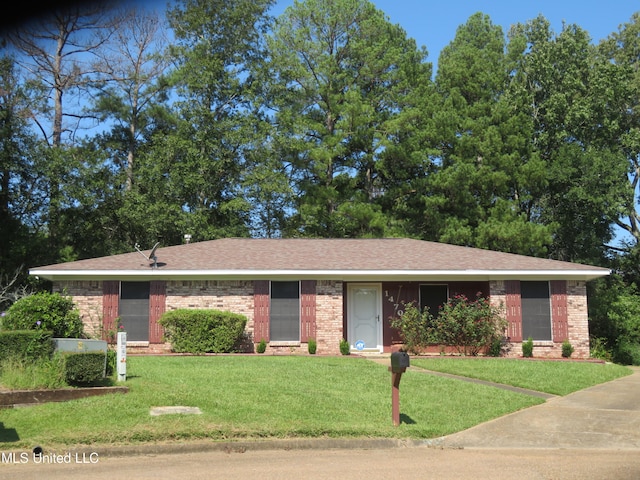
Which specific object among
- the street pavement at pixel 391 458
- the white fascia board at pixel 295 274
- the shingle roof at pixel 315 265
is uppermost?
the shingle roof at pixel 315 265

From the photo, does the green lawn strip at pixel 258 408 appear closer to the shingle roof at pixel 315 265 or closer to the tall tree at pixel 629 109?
the shingle roof at pixel 315 265

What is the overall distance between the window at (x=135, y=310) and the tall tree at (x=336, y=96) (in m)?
13.5

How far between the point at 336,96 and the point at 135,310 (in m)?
17.9

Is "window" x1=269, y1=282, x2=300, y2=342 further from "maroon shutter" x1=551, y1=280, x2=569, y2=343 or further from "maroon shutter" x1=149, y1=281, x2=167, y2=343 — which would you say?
"maroon shutter" x1=551, y1=280, x2=569, y2=343

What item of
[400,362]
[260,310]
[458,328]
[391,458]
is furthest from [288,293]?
[391,458]

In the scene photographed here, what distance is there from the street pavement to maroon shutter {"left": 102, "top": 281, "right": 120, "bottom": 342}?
12.1 metres

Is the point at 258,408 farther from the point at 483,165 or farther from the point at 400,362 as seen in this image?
the point at 483,165

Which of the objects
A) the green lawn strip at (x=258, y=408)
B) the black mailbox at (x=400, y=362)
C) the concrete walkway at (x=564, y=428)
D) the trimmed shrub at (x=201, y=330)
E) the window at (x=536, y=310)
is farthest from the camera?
the window at (x=536, y=310)

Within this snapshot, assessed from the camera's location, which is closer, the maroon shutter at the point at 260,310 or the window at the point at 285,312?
the maroon shutter at the point at 260,310

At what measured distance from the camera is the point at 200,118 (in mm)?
32312

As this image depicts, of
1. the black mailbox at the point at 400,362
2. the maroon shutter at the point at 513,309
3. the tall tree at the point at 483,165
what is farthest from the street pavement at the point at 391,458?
the tall tree at the point at 483,165

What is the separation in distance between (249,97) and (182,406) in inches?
1027

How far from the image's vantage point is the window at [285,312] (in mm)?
19562

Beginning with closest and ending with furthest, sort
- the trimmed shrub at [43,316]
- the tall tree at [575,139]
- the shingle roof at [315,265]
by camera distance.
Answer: the trimmed shrub at [43,316] → the shingle roof at [315,265] → the tall tree at [575,139]
